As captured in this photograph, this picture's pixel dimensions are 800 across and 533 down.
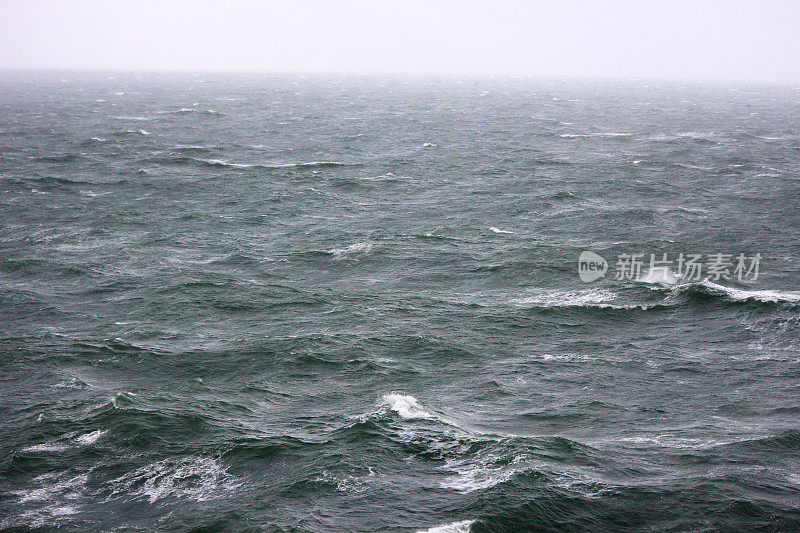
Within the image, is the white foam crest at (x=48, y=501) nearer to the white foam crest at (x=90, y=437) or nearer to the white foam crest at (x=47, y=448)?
the white foam crest at (x=47, y=448)

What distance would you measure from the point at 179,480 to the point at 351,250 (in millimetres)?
34503

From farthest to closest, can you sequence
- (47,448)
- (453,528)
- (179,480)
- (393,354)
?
(393,354) → (47,448) → (179,480) → (453,528)

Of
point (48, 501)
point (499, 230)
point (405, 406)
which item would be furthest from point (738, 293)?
point (48, 501)

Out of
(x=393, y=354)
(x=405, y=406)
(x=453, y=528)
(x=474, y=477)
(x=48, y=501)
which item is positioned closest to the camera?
(x=453, y=528)

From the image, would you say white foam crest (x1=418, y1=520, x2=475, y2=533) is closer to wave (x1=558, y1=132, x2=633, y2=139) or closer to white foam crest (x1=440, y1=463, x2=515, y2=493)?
white foam crest (x1=440, y1=463, x2=515, y2=493)

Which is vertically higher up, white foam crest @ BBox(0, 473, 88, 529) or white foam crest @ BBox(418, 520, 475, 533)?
white foam crest @ BBox(418, 520, 475, 533)

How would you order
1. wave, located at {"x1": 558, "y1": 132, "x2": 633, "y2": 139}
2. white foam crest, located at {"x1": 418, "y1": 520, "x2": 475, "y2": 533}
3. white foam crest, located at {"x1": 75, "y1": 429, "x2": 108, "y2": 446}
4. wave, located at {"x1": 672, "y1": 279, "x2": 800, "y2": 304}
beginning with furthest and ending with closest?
1. wave, located at {"x1": 558, "y1": 132, "x2": 633, "y2": 139}
2. wave, located at {"x1": 672, "y1": 279, "x2": 800, "y2": 304}
3. white foam crest, located at {"x1": 75, "y1": 429, "x2": 108, "y2": 446}
4. white foam crest, located at {"x1": 418, "y1": 520, "x2": 475, "y2": 533}

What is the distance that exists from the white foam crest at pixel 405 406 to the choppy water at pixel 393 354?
14cm

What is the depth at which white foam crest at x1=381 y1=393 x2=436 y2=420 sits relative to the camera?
36.0m

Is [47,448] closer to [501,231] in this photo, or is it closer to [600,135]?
[501,231]

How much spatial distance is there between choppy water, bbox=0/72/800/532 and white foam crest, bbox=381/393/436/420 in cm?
14

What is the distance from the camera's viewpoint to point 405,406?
3694cm

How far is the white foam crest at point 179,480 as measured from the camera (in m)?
29.7

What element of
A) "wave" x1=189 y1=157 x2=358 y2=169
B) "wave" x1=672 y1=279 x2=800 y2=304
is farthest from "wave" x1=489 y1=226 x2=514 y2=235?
"wave" x1=189 y1=157 x2=358 y2=169
